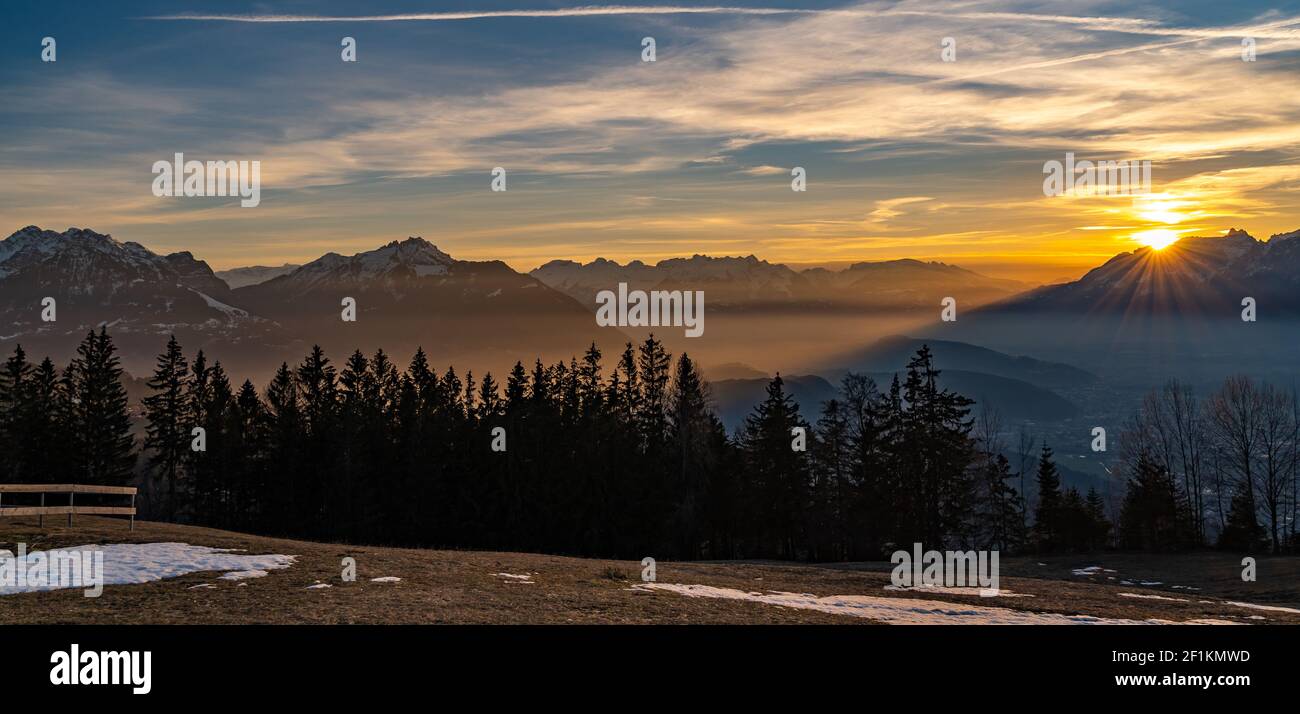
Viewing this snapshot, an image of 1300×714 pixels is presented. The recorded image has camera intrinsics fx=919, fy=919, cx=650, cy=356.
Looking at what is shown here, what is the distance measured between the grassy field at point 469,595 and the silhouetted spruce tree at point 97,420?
167ft

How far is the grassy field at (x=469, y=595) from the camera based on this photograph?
1967 centimetres

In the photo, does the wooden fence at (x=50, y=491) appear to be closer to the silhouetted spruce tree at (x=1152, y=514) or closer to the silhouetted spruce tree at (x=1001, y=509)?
the silhouetted spruce tree at (x=1001, y=509)

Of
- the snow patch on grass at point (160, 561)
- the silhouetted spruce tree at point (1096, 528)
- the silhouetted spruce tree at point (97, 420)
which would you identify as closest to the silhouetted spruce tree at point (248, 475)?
the silhouetted spruce tree at point (97, 420)

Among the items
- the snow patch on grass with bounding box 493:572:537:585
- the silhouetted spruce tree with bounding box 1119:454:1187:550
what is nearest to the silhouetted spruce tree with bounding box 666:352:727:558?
the silhouetted spruce tree with bounding box 1119:454:1187:550

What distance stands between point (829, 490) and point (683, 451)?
13534 millimetres

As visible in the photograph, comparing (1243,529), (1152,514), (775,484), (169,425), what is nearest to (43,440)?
(169,425)

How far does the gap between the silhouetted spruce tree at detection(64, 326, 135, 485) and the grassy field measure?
167ft

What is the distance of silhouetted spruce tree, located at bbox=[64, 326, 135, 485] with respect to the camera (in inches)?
3191

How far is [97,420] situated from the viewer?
82.5 meters

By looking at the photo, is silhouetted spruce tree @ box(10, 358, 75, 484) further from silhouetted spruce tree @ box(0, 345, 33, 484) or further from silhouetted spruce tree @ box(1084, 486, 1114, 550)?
silhouetted spruce tree @ box(1084, 486, 1114, 550)

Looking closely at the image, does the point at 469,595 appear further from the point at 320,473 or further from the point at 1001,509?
the point at 1001,509

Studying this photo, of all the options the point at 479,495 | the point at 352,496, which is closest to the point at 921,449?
the point at 479,495

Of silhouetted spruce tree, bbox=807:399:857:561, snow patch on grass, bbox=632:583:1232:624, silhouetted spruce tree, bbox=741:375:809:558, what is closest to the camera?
snow patch on grass, bbox=632:583:1232:624
